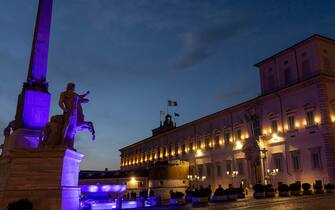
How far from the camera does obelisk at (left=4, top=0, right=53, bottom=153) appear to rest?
42.4 feet

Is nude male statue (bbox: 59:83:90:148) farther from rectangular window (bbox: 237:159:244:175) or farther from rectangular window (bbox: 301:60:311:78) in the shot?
rectangular window (bbox: 237:159:244:175)

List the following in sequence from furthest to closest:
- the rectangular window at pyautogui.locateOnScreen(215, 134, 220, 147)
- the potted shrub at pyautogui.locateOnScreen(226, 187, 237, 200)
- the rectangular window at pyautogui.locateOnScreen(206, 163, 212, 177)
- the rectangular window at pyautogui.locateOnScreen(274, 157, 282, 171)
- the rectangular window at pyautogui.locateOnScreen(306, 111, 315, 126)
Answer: the rectangular window at pyautogui.locateOnScreen(206, 163, 212, 177)
the rectangular window at pyautogui.locateOnScreen(215, 134, 220, 147)
the rectangular window at pyautogui.locateOnScreen(274, 157, 282, 171)
the rectangular window at pyautogui.locateOnScreen(306, 111, 315, 126)
the potted shrub at pyautogui.locateOnScreen(226, 187, 237, 200)

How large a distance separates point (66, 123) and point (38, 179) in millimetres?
2275

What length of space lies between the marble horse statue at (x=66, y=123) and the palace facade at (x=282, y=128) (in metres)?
24.9

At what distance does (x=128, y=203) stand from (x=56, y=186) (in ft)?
37.1

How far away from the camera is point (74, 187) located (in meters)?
12.5

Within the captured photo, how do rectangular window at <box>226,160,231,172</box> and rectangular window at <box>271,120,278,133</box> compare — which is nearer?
rectangular window at <box>271,120,278,133</box>

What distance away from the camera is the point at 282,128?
118ft

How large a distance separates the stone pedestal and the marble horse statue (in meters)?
0.56

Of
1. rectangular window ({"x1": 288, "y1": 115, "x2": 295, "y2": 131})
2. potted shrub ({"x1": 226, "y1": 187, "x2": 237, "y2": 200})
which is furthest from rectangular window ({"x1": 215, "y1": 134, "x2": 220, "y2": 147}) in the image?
potted shrub ({"x1": 226, "y1": 187, "x2": 237, "y2": 200})

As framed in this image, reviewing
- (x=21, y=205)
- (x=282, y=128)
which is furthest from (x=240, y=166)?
(x=21, y=205)

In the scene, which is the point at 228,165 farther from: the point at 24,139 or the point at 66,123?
the point at 24,139

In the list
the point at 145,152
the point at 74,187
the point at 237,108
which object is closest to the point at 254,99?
the point at 237,108

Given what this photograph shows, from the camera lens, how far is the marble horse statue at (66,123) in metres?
12.2
